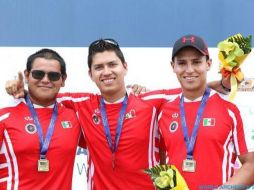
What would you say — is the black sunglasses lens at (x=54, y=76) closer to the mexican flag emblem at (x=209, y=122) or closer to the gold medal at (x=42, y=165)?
the gold medal at (x=42, y=165)

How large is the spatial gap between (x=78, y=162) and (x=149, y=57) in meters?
1.03

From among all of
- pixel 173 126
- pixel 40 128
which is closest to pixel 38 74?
pixel 40 128

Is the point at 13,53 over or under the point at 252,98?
over

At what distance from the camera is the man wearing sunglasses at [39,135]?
2.08 m

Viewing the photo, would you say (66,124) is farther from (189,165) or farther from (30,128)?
(189,165)

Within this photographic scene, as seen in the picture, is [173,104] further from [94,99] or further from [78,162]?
[78,162]

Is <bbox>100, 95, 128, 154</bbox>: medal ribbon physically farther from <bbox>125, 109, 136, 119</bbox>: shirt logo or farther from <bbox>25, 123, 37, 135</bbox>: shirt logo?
<bbox>25, 123, 37, 135</bbox>: shirt logo

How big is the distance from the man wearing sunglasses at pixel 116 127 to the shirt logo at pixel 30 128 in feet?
0.99

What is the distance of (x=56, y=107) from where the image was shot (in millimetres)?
2293

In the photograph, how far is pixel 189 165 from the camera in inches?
77.4

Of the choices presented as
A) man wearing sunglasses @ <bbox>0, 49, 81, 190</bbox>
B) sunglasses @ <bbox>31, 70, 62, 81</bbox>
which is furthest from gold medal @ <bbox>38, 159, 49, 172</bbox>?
sunglasses @ <bbox>31, 70, 62, 81</bbox>

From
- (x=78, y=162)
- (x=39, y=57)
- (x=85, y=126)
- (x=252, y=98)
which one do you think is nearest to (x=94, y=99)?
(x=85, y=126)

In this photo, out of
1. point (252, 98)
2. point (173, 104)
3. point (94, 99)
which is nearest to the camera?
point (173, 104)

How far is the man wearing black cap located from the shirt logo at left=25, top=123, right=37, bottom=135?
2.44 ft
